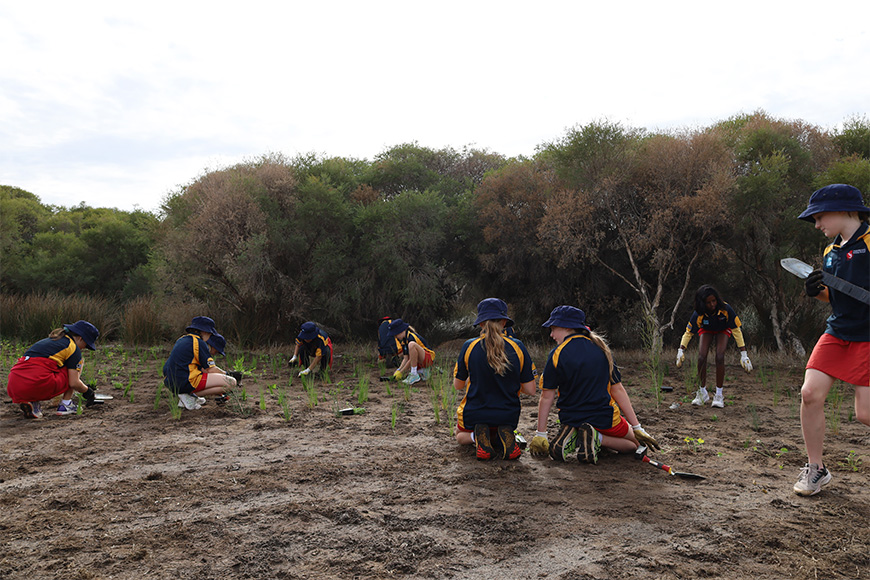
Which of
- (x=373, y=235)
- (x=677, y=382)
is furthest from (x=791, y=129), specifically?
(x=373, y=235)

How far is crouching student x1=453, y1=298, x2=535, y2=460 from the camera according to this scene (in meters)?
5.03

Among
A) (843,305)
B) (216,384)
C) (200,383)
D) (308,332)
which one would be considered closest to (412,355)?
(308,332)

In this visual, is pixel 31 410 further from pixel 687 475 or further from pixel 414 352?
pixel 687 475

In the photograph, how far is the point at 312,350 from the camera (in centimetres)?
1047

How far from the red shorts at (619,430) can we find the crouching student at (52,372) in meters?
6.51

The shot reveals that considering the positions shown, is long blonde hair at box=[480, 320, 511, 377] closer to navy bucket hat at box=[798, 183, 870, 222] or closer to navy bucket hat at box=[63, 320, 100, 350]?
navy bucket hat at box=[798, 183, 870, 222]

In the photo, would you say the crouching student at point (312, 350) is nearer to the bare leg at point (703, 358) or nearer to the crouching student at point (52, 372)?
the crouching student at point (52, 372)

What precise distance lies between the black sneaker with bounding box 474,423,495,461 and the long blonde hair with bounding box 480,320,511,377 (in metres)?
0.53

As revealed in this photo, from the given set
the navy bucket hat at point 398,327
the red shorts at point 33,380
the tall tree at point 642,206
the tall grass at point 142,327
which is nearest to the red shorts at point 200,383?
the red shorts at point 33,380

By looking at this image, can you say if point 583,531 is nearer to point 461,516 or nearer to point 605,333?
point 461,516

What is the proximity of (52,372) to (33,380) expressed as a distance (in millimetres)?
223

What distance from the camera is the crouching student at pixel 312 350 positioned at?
10.1 m

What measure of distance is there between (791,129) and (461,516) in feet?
43.6

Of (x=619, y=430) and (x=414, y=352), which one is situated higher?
(x=414, y=352)
